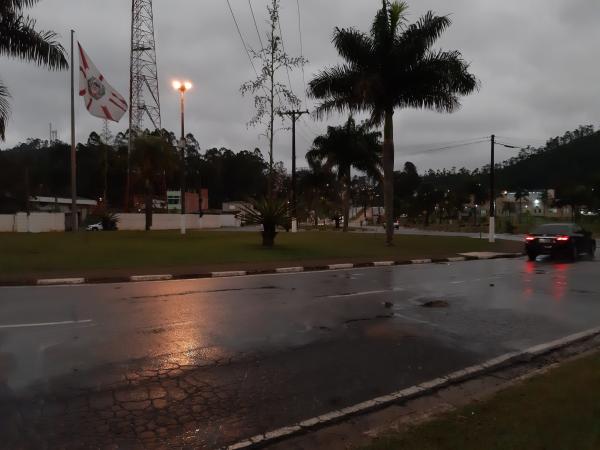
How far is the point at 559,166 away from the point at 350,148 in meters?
68.4

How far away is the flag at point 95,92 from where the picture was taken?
24547mm

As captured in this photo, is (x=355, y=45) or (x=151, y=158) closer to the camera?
(x=355, y=45)

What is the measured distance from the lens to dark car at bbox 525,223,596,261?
20.3 m

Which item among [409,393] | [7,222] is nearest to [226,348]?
[409,393]

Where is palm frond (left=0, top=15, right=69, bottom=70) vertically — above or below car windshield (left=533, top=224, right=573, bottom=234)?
above

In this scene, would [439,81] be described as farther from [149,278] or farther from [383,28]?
[149,278]

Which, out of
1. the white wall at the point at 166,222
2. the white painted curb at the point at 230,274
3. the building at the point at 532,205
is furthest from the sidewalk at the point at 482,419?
the building at the point at 532,205

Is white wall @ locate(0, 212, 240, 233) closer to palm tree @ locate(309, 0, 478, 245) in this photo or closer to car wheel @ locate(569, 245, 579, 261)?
palm tree @ locate(309, 0, 478, 245)

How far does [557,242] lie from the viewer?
66.7 ft

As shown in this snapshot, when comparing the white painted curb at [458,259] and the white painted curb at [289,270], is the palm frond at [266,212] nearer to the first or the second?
the white painted curb at [289,270]

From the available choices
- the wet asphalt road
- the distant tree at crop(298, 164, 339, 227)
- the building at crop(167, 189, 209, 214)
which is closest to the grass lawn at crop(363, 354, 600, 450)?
the wet asphalt road

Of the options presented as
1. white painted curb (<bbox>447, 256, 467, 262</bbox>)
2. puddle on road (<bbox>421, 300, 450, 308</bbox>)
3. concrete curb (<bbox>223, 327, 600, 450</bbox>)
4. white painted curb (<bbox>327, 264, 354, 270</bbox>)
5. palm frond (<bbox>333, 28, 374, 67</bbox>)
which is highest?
palm frond (<bbox>333, 28, 374, 67</bbox>)

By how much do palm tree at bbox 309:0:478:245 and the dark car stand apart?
6806 mm

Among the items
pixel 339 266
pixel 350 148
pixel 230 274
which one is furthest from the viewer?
pixel 350 148
